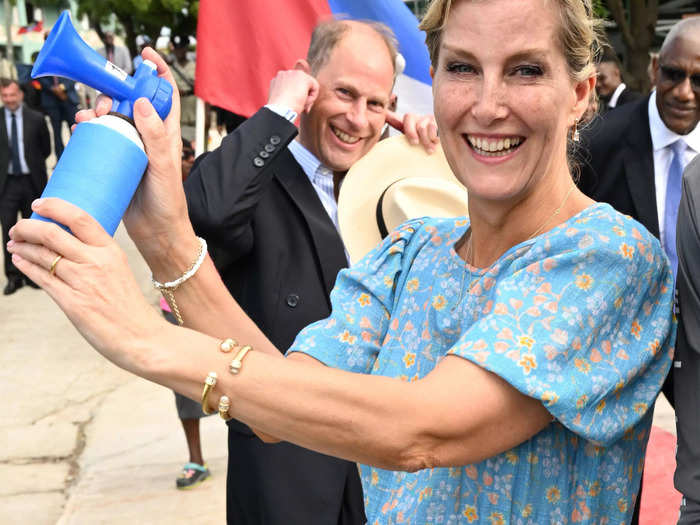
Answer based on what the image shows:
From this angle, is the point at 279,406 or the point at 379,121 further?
the point at 379,121

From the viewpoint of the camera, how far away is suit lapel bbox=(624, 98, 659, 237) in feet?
13.7

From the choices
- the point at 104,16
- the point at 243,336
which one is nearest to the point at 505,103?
the point at 243,336

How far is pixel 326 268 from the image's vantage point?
2.89 meters

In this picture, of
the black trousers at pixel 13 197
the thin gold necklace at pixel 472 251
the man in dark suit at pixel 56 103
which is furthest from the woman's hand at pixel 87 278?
the man in dark suit at pixel 56 103

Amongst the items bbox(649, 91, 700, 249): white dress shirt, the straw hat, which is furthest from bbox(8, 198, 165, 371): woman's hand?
bbox(649, 91, 700, 249): white dress shirt

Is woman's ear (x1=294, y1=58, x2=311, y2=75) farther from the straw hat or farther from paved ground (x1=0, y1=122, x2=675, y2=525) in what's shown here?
paved ground (x1=0, y1=122, x2=675, y2=525)

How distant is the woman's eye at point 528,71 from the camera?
61.1 inches

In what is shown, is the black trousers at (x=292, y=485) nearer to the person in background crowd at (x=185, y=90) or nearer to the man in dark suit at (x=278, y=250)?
the man in dark suit at (x=278, y=250)

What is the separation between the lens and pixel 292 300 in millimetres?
2848

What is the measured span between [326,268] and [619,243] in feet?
4.88

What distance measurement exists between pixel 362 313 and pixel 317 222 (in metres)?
1.13

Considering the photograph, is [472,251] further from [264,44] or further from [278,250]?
[264,44]

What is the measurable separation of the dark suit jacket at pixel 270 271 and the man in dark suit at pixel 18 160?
27.2 feet

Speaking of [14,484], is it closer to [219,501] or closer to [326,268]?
[219,501]
